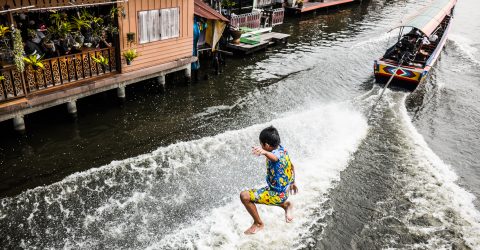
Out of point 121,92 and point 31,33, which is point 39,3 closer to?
point 31,33

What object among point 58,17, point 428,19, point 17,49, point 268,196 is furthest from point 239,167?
point 428,19

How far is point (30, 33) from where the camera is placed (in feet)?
36.6

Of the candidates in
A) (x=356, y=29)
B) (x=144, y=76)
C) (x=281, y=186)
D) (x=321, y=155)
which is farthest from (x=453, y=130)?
(x=356, y=29)

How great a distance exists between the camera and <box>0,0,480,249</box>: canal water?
800 centimetres

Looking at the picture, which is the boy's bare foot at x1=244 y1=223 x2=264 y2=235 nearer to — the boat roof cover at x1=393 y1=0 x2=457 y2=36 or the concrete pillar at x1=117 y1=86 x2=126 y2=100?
the concrete pillar at x1=117 y1=86 x2=126 y2=100

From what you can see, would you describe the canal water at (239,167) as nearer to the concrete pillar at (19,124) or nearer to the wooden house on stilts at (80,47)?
the concrete pillar at (19,124)

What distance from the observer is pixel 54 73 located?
1138cm

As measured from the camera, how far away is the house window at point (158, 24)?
44.0 ft

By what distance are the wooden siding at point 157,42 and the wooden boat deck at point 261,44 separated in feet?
17.4

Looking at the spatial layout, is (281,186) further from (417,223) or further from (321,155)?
(321,155)

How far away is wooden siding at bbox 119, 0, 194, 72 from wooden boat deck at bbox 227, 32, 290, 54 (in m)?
5.31

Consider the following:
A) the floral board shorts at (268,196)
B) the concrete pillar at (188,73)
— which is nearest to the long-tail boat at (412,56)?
the concrete pillar at (188,73)

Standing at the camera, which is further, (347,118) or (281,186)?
(347,118)

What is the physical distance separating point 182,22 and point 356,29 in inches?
832
